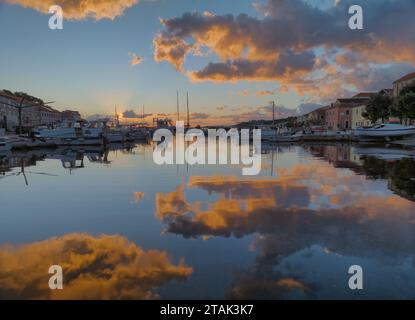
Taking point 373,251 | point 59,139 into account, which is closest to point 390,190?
point 373,251

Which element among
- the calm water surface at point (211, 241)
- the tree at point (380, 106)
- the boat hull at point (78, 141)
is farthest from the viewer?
the tree at point (380, 106)

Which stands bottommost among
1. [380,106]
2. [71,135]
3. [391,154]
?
[391,154]

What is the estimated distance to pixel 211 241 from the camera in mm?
5754

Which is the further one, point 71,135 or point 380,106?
point 380,106

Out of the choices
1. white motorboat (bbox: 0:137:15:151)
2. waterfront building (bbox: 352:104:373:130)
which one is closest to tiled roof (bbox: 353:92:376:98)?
waterfront building (bbox: 352:104:373:130)

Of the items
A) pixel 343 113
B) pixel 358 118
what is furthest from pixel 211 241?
pixel 343 113

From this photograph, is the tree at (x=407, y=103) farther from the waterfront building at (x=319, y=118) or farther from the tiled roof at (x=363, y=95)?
the tiled roof at (x=363, y=95)

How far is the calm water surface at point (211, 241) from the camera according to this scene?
4.18m

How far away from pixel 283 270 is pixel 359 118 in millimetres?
72168

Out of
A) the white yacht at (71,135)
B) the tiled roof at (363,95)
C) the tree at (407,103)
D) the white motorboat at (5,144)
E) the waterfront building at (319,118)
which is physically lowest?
the white motorboat at (5,144)

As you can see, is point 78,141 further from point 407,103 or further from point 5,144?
point 407,103

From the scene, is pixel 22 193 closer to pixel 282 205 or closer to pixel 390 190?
pixel 282 205

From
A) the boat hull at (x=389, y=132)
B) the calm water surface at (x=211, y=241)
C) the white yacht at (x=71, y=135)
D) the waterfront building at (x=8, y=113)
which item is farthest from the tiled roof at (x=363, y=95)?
the waterfront building at (x=8, y=113)

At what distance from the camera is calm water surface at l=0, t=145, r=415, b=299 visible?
4176mm
